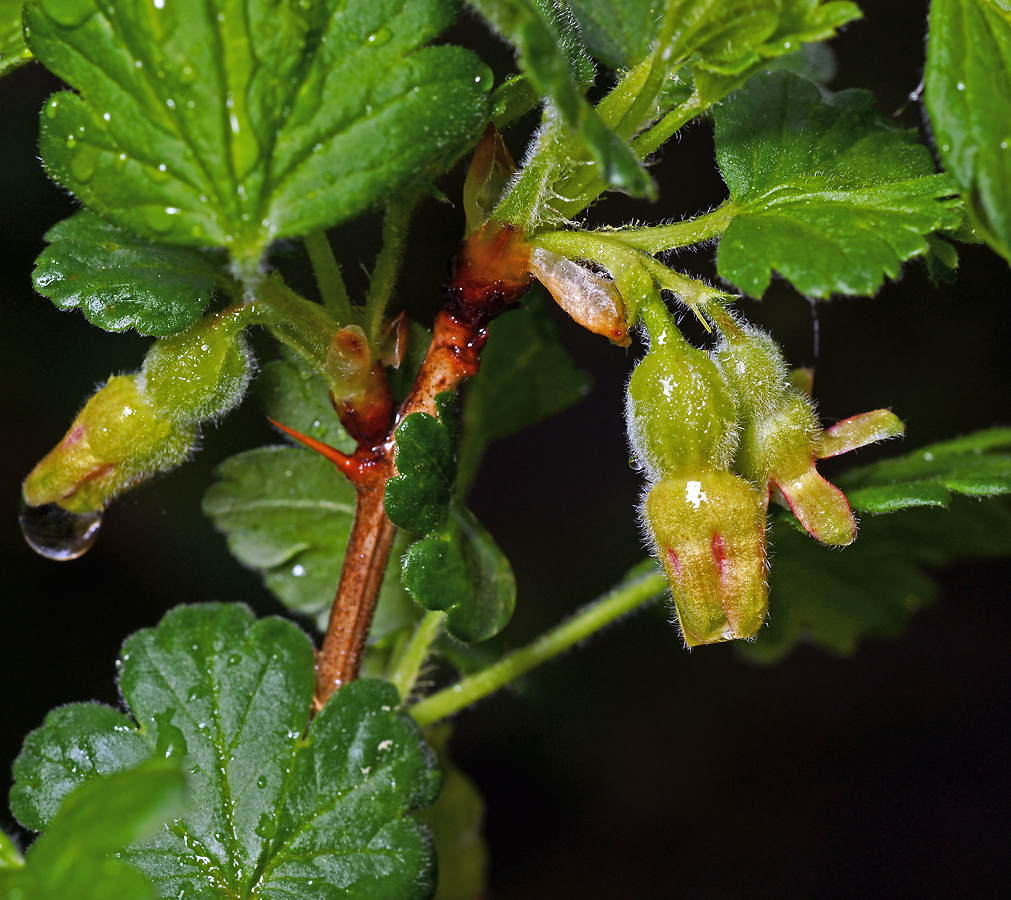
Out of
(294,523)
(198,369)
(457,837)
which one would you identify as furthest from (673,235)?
(457,837)

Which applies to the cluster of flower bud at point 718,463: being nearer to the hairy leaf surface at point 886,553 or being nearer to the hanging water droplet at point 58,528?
the hairy leaf surface at point 886,553

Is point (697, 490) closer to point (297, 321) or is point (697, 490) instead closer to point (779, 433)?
point (779, 433)

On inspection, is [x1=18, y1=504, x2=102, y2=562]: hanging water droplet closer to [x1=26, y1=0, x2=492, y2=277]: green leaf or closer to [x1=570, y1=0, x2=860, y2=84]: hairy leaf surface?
[x1=26, y1=0, x2=492, y2=277]: green leaf

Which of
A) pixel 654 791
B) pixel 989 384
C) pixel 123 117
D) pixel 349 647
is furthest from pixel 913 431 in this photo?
pixel 123 117

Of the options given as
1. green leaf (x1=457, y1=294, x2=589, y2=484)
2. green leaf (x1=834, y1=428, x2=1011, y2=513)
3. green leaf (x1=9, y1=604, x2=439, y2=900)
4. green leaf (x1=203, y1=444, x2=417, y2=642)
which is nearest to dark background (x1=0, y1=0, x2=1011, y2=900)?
green leaf (x1=457, y1=294, x2=589, y2=484)

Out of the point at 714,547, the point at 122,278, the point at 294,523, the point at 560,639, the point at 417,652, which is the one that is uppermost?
the point at 122,278

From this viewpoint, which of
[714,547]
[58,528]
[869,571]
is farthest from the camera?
[869,571]
